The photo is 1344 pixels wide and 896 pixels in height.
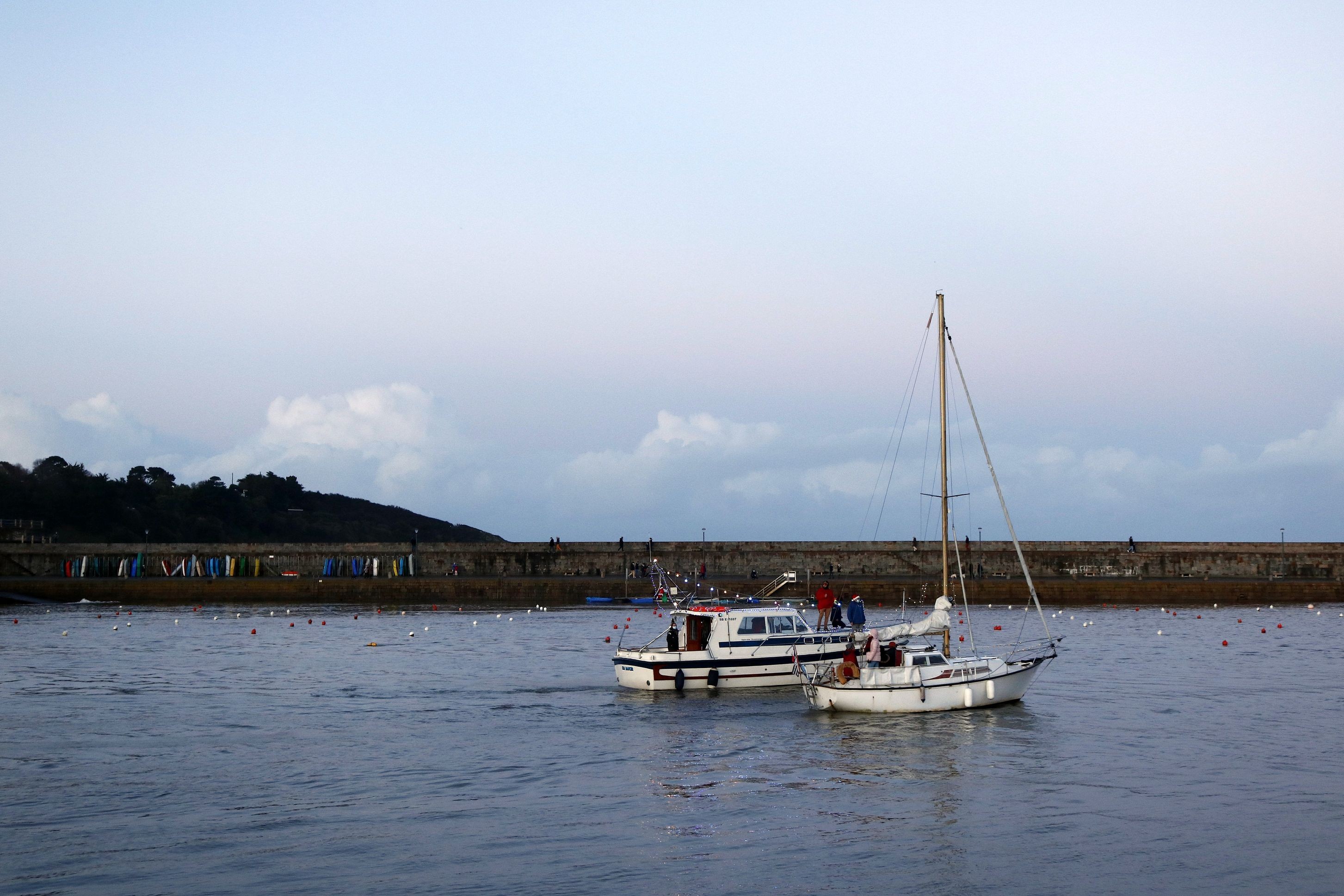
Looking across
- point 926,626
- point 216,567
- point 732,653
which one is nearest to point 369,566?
point 216,567

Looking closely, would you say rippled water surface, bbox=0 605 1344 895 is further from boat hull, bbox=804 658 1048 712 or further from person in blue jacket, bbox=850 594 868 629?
person in blue jacket, bbox=850 594 868 629

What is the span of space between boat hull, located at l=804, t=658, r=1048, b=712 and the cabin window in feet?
10.6

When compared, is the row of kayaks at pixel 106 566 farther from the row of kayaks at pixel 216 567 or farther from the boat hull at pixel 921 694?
the boat hull at pixel 921 694

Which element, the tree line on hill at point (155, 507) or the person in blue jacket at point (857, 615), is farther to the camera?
the tree line on hill at point (155, 507)

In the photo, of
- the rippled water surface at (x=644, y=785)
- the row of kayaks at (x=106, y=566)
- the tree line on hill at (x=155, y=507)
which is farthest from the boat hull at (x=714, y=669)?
the tree line on hill at (x=155, y=507)

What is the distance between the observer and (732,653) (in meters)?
29.0

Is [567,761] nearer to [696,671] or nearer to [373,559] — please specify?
[696,671]

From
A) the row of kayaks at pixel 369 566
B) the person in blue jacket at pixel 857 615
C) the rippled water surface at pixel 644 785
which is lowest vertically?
the rippled water surface at pixel 644 785

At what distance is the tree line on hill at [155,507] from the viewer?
112 meters

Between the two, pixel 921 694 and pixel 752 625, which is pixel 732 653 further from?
pixel 921 694

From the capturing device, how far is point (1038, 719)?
2558 cm

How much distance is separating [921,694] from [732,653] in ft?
17.1

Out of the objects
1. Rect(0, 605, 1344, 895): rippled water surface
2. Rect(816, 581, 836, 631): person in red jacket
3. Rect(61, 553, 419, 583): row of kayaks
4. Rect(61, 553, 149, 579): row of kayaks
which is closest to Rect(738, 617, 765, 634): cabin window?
Rect(0, 605, 1344, 895): rippled water surface

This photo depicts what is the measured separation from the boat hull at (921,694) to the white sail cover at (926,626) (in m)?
1.64
